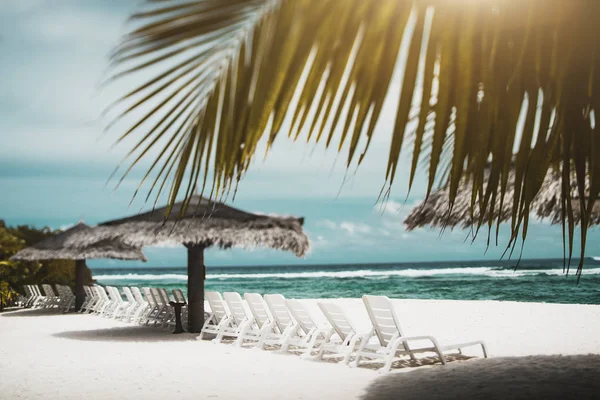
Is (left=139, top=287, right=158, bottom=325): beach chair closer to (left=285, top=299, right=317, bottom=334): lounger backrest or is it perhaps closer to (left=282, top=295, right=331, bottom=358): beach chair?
(left=282, top=295, right=331, bottom=358): beach chair

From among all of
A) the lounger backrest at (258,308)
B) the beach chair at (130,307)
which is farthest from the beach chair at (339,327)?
the beach chair at (130,307)

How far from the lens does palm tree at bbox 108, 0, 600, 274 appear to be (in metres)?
1.33

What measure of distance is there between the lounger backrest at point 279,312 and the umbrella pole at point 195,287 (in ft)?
9.00

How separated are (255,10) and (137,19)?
0.78 feet

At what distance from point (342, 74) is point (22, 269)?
926 inches

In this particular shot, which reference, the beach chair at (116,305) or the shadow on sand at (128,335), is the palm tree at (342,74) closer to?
the shadow on sand at (128,335)

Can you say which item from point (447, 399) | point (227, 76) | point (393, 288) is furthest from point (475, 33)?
point (393, 288)

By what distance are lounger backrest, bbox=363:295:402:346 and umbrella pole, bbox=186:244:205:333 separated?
16.0 ft

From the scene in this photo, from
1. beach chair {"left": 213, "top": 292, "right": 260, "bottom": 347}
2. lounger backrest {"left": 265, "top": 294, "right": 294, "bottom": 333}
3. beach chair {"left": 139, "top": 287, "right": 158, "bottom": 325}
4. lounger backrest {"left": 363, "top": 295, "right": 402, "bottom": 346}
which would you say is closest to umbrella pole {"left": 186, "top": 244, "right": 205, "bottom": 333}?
beach chair {"left": 213, "top": 292, "right": 260, "bottom": 347}

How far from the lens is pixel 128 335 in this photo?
1203 cm

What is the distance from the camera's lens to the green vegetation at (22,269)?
21.2m

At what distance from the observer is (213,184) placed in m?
1.57

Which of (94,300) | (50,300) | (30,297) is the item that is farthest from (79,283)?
(30,297)

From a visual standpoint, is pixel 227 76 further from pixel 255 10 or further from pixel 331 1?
pixel 331 1
